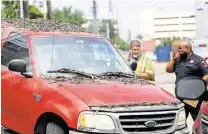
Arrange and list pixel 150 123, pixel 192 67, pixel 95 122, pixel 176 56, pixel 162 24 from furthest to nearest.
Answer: pixel 162 24 → pixel 176 56 → pixel 192 67 → pixel 150 123 → pixel 95 122

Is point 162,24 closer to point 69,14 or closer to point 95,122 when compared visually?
point 69,14

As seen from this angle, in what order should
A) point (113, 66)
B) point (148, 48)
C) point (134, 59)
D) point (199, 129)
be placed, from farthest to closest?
point (148, 48) → point (134, 59) → point (113, 66) → point (199, 129)

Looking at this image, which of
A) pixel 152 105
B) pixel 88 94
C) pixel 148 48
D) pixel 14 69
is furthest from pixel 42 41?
pixel 148 48

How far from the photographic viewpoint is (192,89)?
302 centimetres

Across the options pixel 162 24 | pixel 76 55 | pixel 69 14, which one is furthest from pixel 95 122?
pixel 162 24

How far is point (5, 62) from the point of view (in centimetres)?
672

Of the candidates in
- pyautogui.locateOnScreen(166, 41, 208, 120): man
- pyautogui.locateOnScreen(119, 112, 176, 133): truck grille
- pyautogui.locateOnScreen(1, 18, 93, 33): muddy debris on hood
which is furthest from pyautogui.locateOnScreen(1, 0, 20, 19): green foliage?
pyautogui.locateOnScreen(119, 112, 176, 133): truck grille

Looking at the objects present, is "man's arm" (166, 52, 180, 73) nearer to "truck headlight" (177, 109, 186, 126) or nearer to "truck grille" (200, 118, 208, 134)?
"truck headlight" (177, 109, 186, 126)

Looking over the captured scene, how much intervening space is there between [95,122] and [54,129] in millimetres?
583

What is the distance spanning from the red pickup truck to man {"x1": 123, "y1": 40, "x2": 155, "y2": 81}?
0.61 meters

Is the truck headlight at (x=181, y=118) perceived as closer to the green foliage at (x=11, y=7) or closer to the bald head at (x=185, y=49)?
the bald head at (x=185, y=49)

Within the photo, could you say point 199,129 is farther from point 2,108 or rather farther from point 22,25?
point 22,25

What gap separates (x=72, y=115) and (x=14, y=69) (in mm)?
1207

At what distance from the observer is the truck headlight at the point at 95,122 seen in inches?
190
